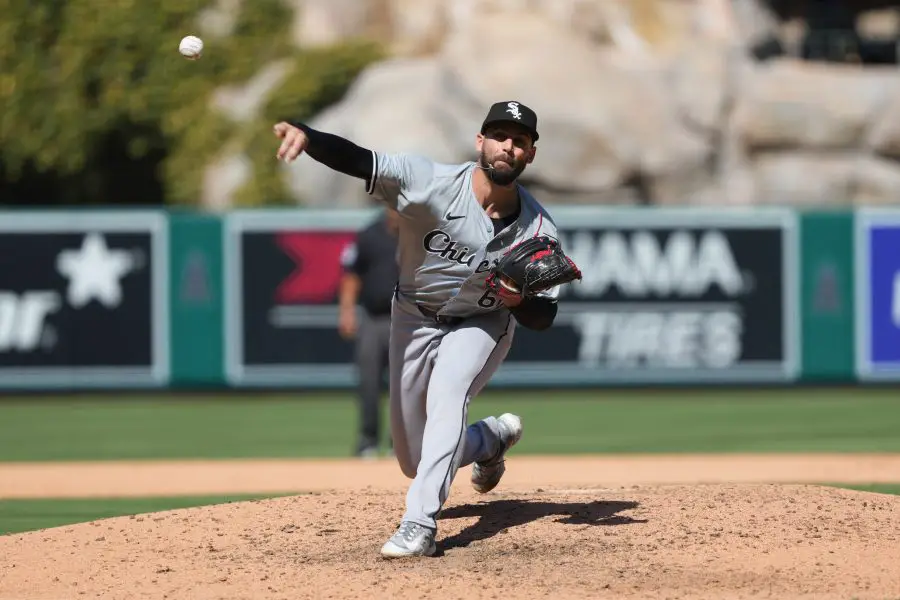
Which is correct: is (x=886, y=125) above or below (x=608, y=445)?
above

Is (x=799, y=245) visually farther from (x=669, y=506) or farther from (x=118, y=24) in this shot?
(x=118, y=24)

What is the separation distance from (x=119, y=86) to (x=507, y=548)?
19.8 meters

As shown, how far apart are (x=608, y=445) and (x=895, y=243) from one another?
4.91m

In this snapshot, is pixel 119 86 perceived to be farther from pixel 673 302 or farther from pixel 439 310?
pixel 439 310

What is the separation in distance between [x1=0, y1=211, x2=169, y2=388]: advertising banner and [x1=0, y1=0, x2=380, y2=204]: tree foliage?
27.6 feet

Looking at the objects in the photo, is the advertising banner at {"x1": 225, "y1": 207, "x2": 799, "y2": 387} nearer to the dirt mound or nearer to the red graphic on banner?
the red graphic on banner

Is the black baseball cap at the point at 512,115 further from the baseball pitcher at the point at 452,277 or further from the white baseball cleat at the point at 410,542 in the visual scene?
the white baseball cleat at the point at 410,542

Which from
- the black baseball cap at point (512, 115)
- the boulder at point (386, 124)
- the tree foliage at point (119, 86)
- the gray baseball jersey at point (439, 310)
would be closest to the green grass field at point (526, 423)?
the gray baseball jersey at point (439, 310)

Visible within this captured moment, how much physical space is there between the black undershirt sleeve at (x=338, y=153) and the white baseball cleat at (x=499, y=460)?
147 cm

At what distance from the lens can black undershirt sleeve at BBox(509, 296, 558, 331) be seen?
19.6ft

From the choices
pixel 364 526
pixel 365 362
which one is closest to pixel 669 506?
pixel 364 526

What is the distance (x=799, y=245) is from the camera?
47.9 ft

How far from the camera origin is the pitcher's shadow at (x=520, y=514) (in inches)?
248

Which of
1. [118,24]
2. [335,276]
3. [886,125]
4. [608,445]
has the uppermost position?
[118,24]
